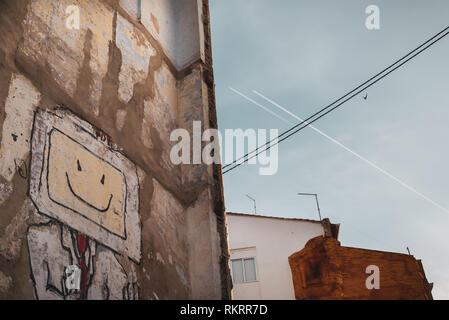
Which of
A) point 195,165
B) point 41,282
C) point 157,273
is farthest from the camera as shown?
point 195,165

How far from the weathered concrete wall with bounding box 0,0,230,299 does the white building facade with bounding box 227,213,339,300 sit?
40.1 ft

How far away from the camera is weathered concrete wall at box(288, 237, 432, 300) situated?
6.71 metres

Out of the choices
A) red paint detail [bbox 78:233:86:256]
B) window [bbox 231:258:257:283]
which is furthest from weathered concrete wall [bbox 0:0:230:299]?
window [bbox 231:258:257:283]

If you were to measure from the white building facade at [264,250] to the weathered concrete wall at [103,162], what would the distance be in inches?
481

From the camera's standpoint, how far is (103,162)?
274 centimetres

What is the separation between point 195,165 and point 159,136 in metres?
0.41

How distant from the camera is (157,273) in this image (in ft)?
9.75

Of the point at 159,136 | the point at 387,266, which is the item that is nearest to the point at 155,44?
the point at 159,136

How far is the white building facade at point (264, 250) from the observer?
1523 centimetres

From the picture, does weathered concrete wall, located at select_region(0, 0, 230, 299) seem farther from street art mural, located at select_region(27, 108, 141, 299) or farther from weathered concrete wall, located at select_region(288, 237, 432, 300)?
weathered concrete wall, located at select_region(288, 237, 432, 300)

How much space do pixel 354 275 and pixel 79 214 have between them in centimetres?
552

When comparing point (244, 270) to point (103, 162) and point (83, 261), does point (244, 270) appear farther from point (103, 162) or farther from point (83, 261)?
point (83, 261)
